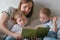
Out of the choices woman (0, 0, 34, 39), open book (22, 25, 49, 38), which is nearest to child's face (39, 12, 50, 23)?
woman (0, 0, 34, 39)

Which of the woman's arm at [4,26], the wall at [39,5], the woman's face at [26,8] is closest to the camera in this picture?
the woman's arm at [4,26]

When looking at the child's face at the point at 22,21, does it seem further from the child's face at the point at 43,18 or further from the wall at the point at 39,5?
the wall at the point at 39,5

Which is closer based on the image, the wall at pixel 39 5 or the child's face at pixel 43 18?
the child's face at pixel 43 18

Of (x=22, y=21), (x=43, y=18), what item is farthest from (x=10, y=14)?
(x=43, y=18)

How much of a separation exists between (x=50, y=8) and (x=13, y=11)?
1.39 ft

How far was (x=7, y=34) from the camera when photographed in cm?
136

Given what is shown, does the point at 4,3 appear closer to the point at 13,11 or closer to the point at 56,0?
the point at 13,11

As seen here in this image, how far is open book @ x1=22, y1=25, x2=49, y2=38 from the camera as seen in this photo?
4.01ft

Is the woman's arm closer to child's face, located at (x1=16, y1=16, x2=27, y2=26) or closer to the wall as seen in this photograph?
child's face, located at (x1=16, y1=16, x2=27, y2=26)

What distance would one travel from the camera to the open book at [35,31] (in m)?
1.22

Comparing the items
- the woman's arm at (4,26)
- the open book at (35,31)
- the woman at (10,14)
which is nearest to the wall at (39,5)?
the woman at (10,14)

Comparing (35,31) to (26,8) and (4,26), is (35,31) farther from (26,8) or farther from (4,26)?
(26,8)

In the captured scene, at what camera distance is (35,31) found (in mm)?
1246

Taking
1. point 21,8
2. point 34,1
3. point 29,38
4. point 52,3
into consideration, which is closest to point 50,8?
point 52,3
